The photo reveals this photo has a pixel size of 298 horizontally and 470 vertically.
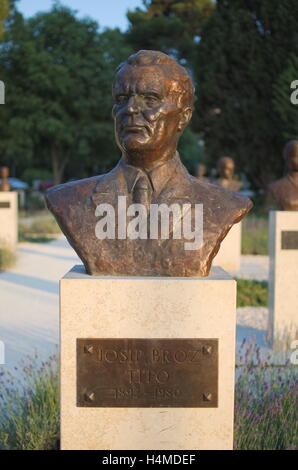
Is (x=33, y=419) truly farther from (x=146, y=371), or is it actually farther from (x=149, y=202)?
(x=149, y=202)

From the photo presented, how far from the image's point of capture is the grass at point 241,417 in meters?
3.64

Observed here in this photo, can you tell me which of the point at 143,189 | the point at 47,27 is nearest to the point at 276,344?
the point at 143,189

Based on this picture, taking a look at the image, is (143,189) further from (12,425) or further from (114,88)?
(12,425)

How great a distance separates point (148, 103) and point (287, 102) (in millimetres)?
14467

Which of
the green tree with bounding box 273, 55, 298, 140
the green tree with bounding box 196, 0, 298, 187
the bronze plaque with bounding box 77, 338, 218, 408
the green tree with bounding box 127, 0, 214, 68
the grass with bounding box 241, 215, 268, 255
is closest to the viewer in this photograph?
the bronze plaque with bounding box 77, 338, 218, 408

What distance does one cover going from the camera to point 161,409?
9.89 ft

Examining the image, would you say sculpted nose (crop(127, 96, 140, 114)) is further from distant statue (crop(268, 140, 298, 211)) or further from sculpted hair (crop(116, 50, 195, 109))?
distant statue (crop(268, 140, 298, 211))

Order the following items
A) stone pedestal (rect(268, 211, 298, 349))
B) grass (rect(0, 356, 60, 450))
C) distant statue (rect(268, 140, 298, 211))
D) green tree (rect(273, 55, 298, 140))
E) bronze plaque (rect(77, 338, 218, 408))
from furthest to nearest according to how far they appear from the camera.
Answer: green tree (rect(273, 55, 298, 140))
distant statue (rect(268, 140, 298, 211))
stone pedestal (rect(268, 211, 298, 349))
grass (rect(0, 356, 60, 450))
bronze plaque (rect(77, 338, 218, 408))

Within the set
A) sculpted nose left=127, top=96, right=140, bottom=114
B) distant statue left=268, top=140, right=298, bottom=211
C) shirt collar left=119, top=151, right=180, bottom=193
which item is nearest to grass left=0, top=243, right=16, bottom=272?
distant statue left=268, top=140, right=298, bottom=211

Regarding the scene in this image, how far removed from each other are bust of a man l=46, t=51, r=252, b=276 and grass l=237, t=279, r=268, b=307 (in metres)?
5.48

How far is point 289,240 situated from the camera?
21.2ft

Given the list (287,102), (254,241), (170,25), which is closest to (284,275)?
(254,241)

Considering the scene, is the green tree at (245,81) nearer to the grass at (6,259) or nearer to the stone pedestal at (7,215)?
the stone pedestal at (7,215)

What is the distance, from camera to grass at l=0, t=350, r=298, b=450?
3.64 metres
